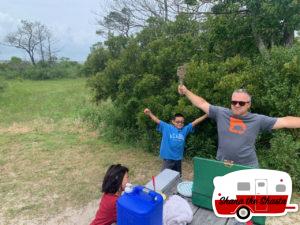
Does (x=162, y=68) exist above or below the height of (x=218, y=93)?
above

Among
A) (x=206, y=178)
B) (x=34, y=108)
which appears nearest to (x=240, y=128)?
(x=206, y=178)

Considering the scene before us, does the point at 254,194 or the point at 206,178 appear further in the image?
the point at 206,178

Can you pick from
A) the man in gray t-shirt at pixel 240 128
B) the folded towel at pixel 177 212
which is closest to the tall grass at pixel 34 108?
the man in gray t-shirt at pixel 240 128

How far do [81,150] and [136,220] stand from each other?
5.39 m

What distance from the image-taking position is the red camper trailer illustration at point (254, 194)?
1.20 m

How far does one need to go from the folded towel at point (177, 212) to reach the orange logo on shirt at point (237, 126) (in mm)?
787

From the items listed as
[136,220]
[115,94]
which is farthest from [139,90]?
[136,220]

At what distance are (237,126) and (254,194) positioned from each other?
2001 millimetres

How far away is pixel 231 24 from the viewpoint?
7172 mm

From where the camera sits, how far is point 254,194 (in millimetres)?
1215

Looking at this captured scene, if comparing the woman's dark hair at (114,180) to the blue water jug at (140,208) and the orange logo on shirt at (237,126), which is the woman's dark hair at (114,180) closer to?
the blue water jug at (140,208)

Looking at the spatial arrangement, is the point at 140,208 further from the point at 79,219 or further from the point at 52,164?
the point at 52,164

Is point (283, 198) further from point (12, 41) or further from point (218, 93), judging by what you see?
point (12, 41)

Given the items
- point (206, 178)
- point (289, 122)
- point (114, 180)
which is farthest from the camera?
point (114, 180)
